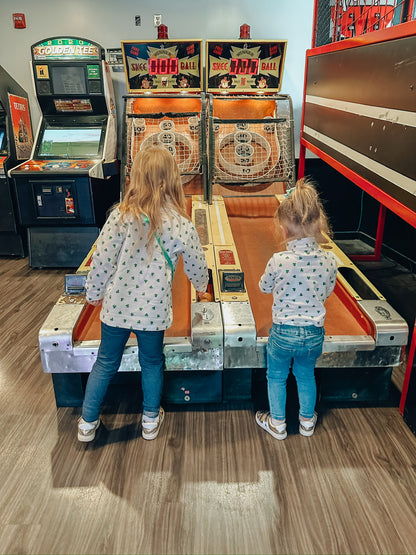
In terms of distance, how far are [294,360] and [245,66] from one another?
340 cm

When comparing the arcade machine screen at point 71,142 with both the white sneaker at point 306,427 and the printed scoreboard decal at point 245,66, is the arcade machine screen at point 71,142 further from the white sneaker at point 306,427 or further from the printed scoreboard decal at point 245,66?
the white sneaker at point 306,427

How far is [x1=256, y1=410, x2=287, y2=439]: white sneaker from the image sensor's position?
204 cm

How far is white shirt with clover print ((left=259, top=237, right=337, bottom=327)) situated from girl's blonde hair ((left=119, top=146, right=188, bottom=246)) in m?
0.53

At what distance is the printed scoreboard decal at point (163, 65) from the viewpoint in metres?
4.12

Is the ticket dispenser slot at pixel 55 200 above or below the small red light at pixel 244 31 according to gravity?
below

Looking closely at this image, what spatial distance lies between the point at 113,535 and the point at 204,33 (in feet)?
16.3

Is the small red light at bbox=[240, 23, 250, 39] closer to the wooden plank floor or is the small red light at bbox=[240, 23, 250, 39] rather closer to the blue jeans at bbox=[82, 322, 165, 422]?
the blue jeans at bbox=[82, 322, 165, 422]

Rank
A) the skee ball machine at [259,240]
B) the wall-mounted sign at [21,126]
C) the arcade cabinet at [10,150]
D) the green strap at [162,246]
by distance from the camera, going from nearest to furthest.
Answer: the green strap at [162,246], the skee ball machine at [259,240], the arcade cabinet at [10,150], the wall-mounted sign at [21,126]

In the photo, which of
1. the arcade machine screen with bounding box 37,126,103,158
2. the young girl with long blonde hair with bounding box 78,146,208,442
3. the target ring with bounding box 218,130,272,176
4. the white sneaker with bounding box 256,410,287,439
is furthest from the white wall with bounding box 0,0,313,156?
the white sneaker with bounding box 256,410,287,439

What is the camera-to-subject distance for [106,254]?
1.77 m

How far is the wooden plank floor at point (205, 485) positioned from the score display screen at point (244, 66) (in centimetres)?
346

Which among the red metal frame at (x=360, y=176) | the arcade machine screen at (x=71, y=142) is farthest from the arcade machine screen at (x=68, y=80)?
the red metal frame at (x=360, y=176)

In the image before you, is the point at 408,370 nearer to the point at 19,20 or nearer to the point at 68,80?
the point at 68,80

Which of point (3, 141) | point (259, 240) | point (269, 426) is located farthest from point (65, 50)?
point (269, 426)
